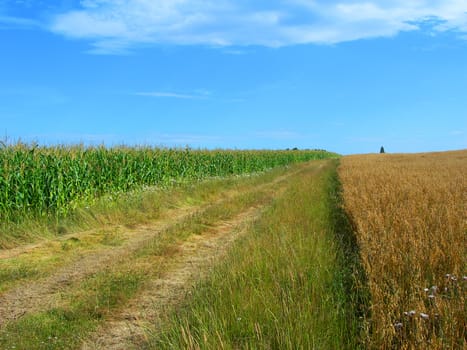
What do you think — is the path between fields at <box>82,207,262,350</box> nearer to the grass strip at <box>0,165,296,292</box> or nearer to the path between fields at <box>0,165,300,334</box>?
the path between fields at <box>0,165,300,334</box>

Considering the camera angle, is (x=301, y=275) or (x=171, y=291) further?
(x=171, y=291)

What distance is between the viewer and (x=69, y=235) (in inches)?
416

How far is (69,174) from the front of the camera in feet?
44.5

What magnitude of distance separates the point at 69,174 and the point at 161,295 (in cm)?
903

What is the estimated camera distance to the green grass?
369 centimetres

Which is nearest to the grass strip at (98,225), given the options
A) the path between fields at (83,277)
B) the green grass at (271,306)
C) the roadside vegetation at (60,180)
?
the path between fields at (83,277)

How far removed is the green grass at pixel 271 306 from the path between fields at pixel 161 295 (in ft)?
1.45

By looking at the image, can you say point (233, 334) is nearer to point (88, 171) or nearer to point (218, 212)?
point (218, 212)

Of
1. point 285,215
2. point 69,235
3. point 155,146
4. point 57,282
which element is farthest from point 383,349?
point 155,146

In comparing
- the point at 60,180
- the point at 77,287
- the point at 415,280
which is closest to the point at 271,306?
the point at 415,280

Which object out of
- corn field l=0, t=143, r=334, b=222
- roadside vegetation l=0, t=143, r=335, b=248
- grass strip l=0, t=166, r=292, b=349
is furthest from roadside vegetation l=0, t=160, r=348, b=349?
corn field l=0, t=143, r=334, b=222

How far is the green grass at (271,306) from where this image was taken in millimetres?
3689

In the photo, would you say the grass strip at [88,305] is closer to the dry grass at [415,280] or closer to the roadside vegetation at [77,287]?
the roadside vegetation at [77,287]

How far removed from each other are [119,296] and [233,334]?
248 cm
